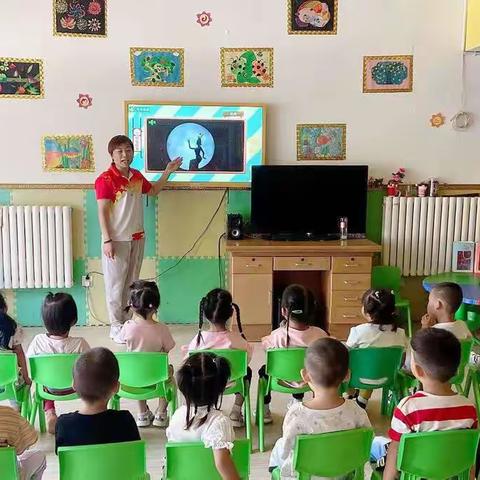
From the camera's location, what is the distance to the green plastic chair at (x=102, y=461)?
5.65ft

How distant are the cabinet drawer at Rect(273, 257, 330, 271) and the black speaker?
0.47 meters

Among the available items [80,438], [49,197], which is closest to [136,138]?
[49,197]

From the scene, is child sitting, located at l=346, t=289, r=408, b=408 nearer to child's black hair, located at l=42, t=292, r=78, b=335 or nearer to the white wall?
child's black hair, located at l=42, t=292, r=78, b=335

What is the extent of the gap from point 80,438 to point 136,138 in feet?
11.1

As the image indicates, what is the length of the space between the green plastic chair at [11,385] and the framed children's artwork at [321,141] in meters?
3.09

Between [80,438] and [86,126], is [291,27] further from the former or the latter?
[80,438]

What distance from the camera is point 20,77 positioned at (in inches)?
191

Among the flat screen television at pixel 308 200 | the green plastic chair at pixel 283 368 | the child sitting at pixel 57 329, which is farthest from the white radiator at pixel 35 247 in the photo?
the green plastic chair at pixel 283 368

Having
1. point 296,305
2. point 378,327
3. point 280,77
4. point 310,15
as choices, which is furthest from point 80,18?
point 378,327

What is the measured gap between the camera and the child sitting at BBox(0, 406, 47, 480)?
76.5 inches

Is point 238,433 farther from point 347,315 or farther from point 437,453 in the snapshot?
point 347,315

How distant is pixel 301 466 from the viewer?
6.07 feet

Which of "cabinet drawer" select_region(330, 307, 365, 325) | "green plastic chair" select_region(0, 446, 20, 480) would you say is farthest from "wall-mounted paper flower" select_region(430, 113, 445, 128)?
"green plastic chair" select_region(0, 446, 20, 480)

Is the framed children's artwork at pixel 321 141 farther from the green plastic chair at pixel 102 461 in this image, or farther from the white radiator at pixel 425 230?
the green plastic chair at pixel 102 461
